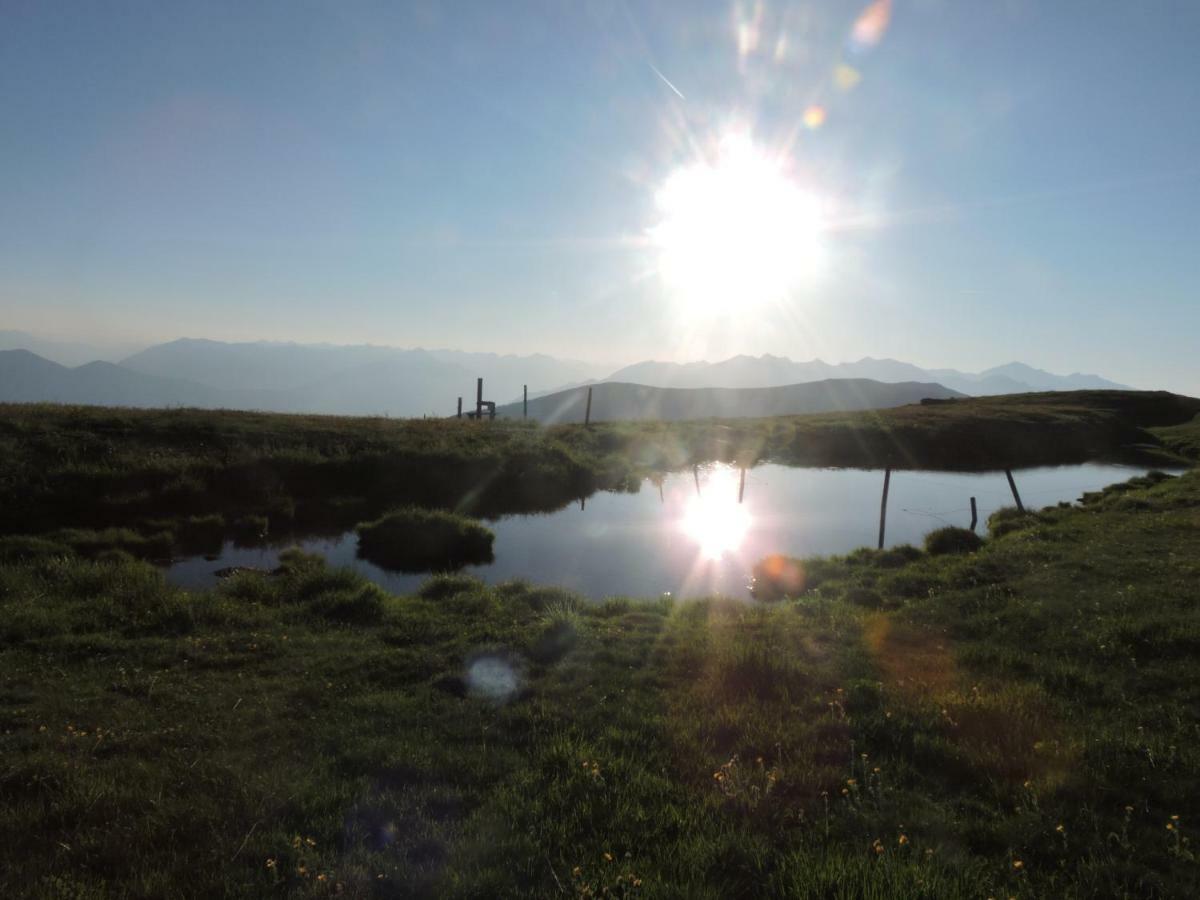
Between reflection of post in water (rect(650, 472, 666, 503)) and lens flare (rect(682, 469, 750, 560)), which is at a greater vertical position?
reflection of post in water (rect(650, 472, 666, 503))

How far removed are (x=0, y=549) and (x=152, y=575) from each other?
15.6 ft

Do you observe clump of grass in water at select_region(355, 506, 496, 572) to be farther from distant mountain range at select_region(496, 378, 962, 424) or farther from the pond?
distant mountain range at select_region(496, 378, 962, 424)

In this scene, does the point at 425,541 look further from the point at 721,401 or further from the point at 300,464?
the point at 721,401

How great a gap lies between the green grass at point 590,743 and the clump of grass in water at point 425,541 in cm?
601

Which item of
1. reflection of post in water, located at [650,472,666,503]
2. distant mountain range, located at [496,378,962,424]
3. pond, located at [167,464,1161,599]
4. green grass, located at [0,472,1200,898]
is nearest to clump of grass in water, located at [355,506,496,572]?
pond, located at [167,464,1161,599]

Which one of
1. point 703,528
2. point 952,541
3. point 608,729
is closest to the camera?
point 608,729

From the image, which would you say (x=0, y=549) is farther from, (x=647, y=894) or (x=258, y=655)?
(x=647, y=894)

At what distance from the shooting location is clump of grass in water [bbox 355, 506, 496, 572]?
763 inches

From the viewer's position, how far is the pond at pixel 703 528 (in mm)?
17875

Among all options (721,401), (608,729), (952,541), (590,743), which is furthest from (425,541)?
(721,401)

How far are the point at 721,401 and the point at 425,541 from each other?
160 metres

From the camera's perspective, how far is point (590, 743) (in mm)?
7020

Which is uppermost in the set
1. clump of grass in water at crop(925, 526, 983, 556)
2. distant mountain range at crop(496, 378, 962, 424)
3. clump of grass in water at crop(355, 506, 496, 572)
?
distant mountain range at crop(496, 378, 962, 424)

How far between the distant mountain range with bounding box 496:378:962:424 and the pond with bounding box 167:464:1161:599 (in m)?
115
